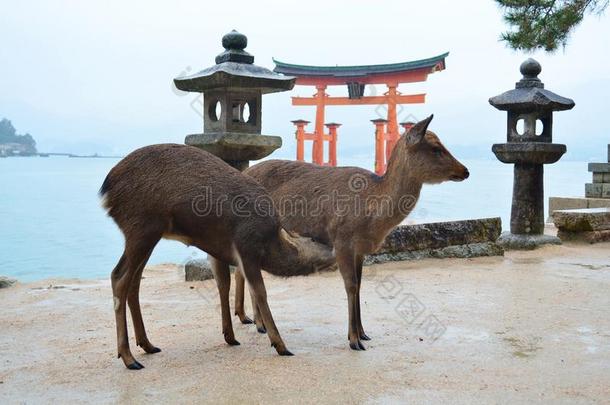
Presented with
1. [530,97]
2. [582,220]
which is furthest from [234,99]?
[582,220]

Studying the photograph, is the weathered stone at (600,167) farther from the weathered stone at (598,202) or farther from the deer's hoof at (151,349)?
the deer's hoof at (151,349)

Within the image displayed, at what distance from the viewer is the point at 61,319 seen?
564cm

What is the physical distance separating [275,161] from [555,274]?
439cm

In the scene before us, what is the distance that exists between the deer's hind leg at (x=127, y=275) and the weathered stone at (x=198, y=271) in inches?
132

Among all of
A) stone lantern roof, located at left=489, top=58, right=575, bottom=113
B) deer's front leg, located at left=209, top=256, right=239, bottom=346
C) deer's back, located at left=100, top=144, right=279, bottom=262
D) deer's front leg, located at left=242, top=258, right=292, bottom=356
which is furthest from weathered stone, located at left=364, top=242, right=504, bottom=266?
deer's back, located at left=100, top=144, right=279, bottom=262

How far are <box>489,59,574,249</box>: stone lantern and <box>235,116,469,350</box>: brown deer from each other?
19.9 feet

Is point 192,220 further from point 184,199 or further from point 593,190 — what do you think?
point 593,190

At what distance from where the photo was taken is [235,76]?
22.4 feet

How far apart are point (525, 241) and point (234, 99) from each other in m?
5.50

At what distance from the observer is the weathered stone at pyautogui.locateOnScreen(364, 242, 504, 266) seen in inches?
316

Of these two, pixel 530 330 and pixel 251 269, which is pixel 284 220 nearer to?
pixel 251 269

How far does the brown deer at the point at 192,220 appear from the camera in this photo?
401 cm

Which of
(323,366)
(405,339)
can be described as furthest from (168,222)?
(405,339)

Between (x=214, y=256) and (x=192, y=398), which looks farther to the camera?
→ (x=214, y=256)
